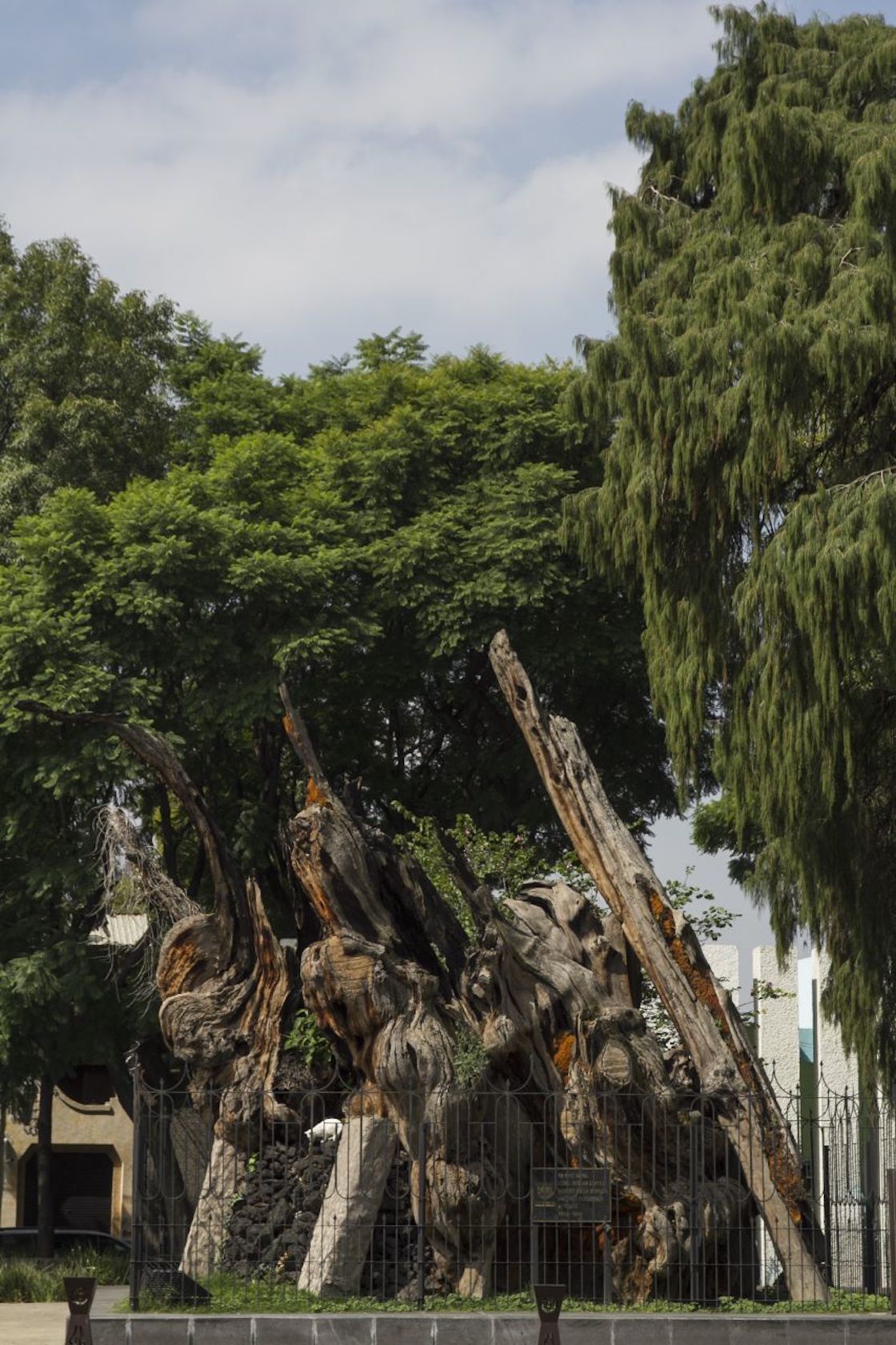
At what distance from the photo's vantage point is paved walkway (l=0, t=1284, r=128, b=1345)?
19.2 meters

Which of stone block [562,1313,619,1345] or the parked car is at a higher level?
stone block [562,1313,619,1345]

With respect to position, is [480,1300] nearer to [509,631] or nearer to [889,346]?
[889,346]

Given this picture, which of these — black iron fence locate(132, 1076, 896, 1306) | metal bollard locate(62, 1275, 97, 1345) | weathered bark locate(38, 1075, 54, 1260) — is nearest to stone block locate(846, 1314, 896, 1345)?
black iron fence locate(132, 1076, 896, 1306)

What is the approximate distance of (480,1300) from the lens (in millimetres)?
16328

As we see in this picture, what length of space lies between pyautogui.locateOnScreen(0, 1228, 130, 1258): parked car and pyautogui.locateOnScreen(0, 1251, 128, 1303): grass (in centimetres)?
313

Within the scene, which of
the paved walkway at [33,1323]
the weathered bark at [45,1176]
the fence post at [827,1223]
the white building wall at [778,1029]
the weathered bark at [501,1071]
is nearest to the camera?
the fence post at [827,1223]

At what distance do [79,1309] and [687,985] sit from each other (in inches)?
268

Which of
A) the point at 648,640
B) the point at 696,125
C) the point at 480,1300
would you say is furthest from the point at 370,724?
the point at 480,1300

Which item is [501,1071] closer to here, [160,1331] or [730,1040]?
[730,1040]

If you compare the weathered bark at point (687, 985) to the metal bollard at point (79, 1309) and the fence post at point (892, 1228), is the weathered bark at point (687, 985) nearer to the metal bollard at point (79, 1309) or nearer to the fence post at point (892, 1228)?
the fence post at point (892, 1228)

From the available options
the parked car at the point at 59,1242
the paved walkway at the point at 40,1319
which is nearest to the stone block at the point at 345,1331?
the paved walkway at the point at 40,1319

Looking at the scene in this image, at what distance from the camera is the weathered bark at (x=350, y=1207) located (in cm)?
1684

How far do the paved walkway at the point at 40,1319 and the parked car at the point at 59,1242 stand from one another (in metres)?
4.61

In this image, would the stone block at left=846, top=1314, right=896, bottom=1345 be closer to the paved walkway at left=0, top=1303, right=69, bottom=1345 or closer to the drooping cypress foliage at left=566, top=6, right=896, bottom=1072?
the drooping cypress foliage at left=566, top=6, right=896, bottom=1072
